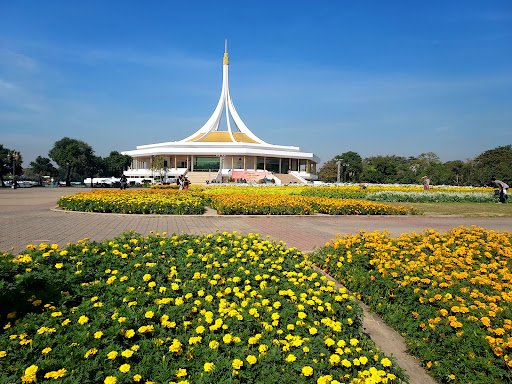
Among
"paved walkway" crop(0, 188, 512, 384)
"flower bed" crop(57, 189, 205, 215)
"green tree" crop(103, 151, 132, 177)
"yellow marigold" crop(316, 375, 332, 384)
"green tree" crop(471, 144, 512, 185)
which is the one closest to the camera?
"yellow marigold" crop(316, 375, 332, 384)

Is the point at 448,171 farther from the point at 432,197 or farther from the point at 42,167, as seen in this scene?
the point at 42,167

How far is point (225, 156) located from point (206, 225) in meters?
40.0

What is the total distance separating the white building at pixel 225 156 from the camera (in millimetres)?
45062

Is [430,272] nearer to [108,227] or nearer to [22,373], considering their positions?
[22,373]

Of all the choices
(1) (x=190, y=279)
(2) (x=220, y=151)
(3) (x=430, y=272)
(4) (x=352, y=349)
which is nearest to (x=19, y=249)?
(1) (x=190, y=279)

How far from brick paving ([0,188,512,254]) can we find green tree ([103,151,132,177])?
62.5 metres

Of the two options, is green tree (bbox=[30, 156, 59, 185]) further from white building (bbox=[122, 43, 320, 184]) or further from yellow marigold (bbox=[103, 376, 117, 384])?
yellow marigold (bbox=[103, 376, 117, 384])

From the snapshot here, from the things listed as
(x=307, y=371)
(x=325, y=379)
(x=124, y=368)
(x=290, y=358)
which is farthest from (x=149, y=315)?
(x=325, y=379)

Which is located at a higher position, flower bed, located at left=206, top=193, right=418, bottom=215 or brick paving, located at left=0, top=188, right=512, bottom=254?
flower bed, located at left=206, top=193, right=418, bottom=215

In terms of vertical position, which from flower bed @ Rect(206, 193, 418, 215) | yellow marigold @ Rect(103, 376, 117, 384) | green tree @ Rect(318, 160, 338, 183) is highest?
green tree @ Rect(318, 160, 338, 183)

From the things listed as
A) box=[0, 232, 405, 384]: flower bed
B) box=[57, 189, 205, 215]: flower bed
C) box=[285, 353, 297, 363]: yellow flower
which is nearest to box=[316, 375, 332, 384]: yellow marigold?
box=[0, 232, 405, 384]: flower bed

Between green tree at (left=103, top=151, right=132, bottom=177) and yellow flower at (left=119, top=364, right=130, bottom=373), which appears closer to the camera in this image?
yellow flower at (left=119, top=364, right=130, bottom=373)

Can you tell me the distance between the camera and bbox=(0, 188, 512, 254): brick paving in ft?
23.3

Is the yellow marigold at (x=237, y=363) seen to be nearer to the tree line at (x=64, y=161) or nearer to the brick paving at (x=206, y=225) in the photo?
the brick paving at (x=206, y=225)
